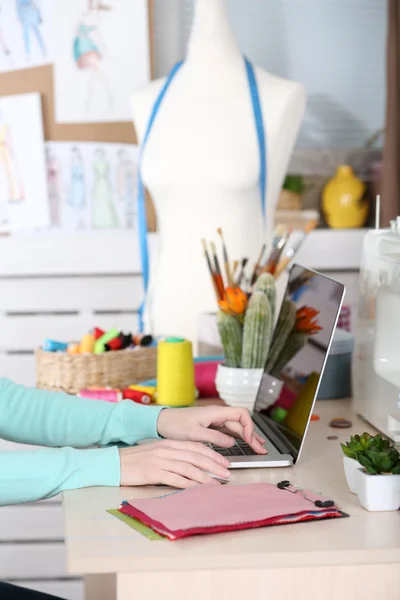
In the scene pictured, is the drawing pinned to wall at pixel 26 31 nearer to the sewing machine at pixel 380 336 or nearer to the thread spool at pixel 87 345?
the thread spool at pixel 87 345

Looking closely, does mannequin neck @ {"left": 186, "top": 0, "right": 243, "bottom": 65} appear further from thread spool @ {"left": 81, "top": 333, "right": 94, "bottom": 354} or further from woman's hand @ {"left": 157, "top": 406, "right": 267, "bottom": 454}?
woman's hand @ {"left": 157, "top": 406, "right": 267, "bottom": 454}

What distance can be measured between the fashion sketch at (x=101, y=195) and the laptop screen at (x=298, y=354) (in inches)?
49.7

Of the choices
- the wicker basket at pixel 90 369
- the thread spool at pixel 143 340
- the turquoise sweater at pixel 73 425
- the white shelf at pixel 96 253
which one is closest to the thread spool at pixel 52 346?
the wicker basket at pixel 90 369

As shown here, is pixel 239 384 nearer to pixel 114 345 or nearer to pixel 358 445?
pixel 114 345

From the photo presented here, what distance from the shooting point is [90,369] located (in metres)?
1.72

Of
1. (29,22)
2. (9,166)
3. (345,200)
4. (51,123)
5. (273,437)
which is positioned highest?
(29,22)

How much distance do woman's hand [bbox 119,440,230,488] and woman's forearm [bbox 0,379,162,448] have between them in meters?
0.16

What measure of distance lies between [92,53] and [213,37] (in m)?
0.68

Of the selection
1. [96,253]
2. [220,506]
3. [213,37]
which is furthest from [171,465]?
[96,253]

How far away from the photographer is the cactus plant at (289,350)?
145 cm

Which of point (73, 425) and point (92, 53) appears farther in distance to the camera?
point (92, 53)

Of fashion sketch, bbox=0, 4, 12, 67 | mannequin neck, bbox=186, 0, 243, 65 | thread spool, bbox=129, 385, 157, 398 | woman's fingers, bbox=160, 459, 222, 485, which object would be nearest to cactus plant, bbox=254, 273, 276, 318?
thread spool, bbox=129, 385, 157, 398

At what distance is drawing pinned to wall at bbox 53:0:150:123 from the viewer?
8.92ft

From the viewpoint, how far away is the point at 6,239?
8.81ft
